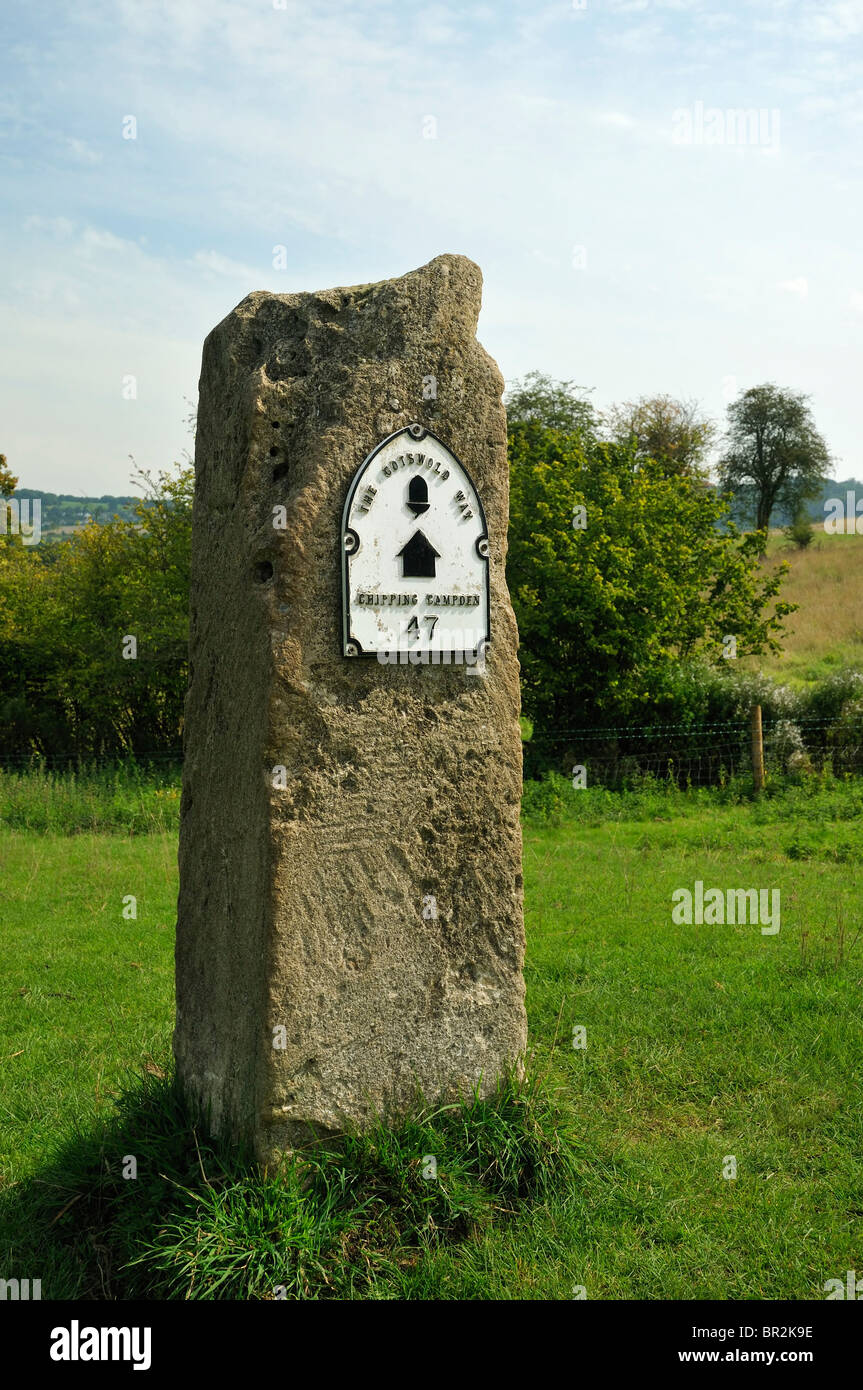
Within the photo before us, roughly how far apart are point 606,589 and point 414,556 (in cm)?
1065

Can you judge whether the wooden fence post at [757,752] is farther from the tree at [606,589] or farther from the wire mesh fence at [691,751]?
the tree at [606,589]

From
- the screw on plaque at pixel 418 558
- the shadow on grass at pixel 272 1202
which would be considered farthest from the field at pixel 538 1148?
the screw on plaque at pixel 418 558

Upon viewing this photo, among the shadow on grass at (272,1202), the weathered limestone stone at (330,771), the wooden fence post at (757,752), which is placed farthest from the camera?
the wooden fence post at (757,752)

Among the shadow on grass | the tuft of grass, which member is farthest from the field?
the tuft of grass

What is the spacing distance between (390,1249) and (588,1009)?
108 inches

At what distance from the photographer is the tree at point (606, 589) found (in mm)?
14992

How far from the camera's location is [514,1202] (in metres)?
4.16

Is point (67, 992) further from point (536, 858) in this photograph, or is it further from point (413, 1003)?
point (536, 858)

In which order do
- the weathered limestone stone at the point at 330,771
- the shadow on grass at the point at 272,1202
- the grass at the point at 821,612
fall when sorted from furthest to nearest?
1. the grass at the point at 821,612
2. the weathered limestone stone at the point at 330,771
3. the shadow on grass at the point at 272,1202

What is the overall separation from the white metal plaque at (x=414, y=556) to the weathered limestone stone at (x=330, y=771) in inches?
2.3

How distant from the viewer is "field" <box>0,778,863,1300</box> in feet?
12.3

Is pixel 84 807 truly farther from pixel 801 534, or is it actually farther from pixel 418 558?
pixel 801 534

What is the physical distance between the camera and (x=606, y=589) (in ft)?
48.1

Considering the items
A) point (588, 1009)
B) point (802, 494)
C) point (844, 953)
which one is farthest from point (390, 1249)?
point (802, 494)
